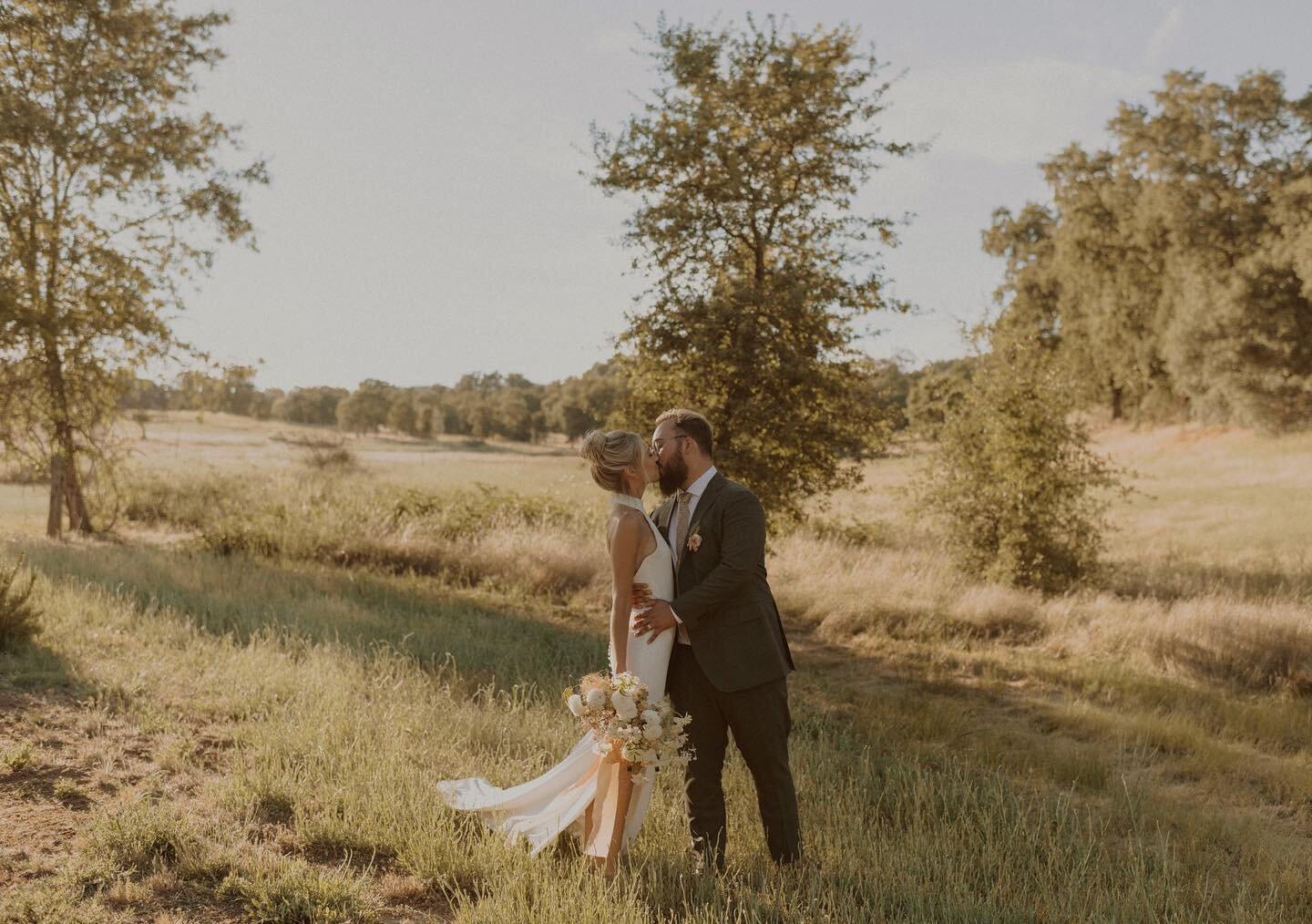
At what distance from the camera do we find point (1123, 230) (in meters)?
53.4

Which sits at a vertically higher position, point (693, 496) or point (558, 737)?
point (693, 496)

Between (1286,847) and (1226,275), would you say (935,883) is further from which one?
(1226,275)

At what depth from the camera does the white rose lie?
4.34m

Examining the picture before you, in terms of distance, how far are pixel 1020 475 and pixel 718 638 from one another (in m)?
12.3

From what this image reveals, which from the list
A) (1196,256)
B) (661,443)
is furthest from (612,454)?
(1196,256)

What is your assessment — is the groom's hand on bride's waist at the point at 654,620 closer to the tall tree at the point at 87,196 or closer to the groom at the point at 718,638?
the groom at the point at 718,638

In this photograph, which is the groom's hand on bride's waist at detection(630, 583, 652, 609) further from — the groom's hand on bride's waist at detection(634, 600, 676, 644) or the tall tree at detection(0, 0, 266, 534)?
→ the tall tree at detection(0, 0, 266, 534)

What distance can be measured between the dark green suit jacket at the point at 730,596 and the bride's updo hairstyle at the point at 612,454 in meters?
0.46

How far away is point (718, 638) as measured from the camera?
4.65 meters

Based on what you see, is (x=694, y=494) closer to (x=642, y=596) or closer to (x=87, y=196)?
(x=642, y=596)

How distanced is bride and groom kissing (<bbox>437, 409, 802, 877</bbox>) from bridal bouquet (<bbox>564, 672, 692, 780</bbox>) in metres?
0.15

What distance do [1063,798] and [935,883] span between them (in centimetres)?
266

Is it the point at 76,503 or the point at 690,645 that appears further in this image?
the point at 76,503

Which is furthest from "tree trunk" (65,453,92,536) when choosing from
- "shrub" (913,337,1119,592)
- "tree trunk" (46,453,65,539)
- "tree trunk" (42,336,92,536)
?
"shrub" (913,337,1119,592)
